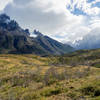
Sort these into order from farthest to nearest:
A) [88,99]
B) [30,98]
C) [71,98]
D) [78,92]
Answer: [30,98] → [78,92] → [71,98] → [88,99]

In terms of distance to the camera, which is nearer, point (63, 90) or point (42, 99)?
point (42, 99)

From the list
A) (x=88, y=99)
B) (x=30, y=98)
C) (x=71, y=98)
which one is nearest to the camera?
(x=88, y=99)

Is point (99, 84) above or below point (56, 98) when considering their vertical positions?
above

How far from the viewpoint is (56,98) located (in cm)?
2797

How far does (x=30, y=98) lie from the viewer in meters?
32.3

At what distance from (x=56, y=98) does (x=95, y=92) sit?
7777 millimetres

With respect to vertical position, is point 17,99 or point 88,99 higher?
point 88,99

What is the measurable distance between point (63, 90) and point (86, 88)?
536 cm

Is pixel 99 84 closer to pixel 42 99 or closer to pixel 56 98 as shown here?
pixel 56 98

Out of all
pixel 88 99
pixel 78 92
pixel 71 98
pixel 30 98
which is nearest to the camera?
pixel 88 99


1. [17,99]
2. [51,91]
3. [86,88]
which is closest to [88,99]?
[86,88]

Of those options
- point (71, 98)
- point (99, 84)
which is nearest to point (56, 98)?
point (71, 98)

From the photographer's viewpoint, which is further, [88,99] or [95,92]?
[95,92]

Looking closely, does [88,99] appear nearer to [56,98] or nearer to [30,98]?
[56,98]
